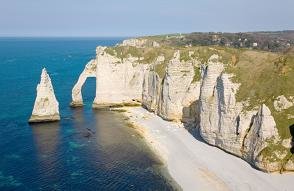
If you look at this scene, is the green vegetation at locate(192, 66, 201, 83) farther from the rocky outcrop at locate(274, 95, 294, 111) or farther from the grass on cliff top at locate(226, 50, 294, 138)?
the rocky outcrop at locate(274, 95, 294, 111)

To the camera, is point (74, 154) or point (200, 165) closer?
point (200, 165)

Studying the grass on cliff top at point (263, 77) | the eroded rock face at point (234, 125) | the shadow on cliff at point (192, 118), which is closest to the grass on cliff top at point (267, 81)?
the grass on cliff top at point (263, 77)

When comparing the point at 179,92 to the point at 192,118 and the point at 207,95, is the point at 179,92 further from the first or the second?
the point at 207,95

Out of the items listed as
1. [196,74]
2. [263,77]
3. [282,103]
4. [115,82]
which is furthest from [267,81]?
[115,82]

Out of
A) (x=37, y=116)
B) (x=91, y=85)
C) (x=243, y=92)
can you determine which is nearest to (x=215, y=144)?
(x=243, y=92)

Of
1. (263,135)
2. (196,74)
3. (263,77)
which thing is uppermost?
(263,77)

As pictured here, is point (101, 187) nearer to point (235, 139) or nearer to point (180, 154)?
point (180, 154)
